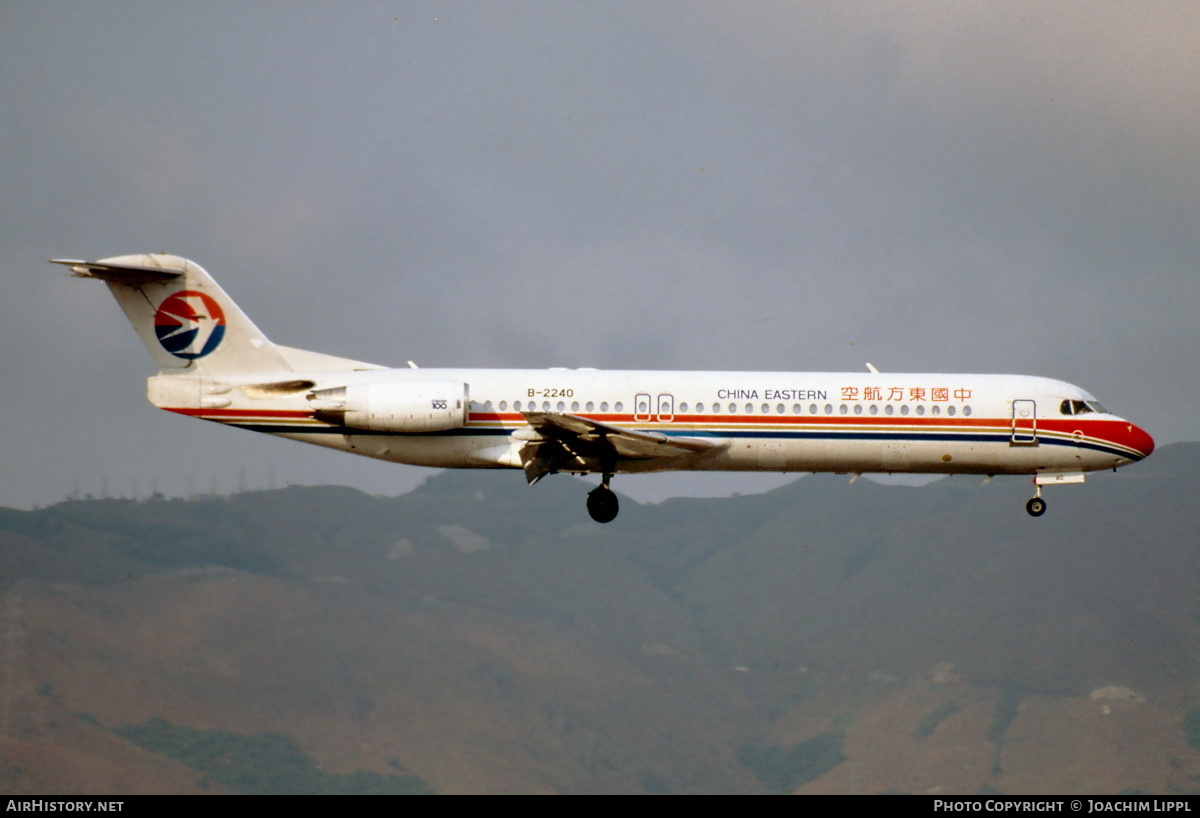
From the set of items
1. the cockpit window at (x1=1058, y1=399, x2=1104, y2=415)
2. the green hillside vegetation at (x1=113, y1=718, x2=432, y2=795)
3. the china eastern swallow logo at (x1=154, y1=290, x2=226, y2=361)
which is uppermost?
the green hillside vegetation at (x1=113, y1=718, x2=432, y2=795)

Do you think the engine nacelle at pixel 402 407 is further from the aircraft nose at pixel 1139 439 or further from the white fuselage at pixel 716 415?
the aircraft nose at pixel 1139 439

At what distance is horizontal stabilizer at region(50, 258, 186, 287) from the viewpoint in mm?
34250

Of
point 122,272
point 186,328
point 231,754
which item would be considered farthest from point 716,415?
point 231,754

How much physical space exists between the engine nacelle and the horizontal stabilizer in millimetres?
5720

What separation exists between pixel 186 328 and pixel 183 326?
0.09 metres

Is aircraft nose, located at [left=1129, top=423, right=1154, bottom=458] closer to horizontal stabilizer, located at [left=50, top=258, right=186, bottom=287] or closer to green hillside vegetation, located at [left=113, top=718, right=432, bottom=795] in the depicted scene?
horizontal stabilizer, located at [left=50, top=258, right=186, bottom=287]

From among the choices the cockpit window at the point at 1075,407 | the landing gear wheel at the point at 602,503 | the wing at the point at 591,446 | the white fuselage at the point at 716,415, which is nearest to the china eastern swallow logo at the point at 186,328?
the white fuselage at the point at 716,415

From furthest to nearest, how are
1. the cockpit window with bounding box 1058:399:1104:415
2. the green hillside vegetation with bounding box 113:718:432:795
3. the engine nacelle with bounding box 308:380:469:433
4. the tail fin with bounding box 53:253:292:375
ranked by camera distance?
the green hillside vegetation with bounding box 113:718:432:795 < the cockpit window with bounding box 1058:399:1104:415 < the tail fin with bounding box 53:253:292:375 < the engine nacelle with bounding box 308:380:469:433

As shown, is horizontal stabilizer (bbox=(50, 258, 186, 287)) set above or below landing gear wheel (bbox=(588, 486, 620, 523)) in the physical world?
above

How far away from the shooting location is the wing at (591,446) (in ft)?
107

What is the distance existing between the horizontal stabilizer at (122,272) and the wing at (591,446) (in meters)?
10.3

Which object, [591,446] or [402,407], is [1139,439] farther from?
[402,407]

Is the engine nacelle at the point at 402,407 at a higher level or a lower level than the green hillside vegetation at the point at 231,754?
lower

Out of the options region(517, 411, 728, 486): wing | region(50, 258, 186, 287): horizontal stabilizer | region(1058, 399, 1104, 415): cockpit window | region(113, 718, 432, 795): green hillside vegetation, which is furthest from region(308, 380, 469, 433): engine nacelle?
region(113, 718, 432, 795): green hillside vegetation
